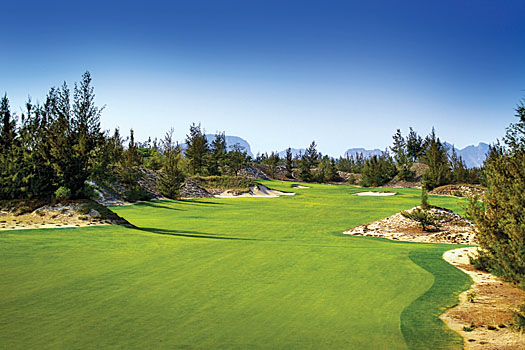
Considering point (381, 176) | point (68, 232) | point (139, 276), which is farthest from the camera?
point (381, 176)

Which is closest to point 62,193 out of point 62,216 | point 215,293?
point 62,216

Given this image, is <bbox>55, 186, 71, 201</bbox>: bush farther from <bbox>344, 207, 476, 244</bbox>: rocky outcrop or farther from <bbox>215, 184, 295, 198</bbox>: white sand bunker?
<bbox>215, 184, 295, 198</bbox>: white sand bunker

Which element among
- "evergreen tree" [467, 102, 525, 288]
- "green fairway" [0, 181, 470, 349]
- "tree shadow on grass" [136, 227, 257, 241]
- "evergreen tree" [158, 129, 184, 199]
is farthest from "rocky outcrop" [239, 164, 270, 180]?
"evergreen tree" [467, 102, 525, 288]

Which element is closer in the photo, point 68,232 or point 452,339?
point 452,339

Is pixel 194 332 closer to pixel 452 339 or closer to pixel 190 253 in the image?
pixel 452 339

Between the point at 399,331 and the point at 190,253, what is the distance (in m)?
7.08

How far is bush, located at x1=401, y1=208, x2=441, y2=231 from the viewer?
1753cm

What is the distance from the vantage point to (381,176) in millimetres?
61250

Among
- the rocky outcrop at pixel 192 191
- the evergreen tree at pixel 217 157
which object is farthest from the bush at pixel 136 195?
the evergreen tree at pixel 217 157

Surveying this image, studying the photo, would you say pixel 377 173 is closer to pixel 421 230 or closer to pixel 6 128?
pixel 421 230

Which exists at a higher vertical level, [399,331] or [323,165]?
[323,165]

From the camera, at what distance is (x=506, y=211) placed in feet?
24.9

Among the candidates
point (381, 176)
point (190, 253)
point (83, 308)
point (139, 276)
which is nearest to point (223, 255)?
point (190, 253)

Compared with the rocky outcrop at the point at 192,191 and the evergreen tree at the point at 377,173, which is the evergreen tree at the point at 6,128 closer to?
the rocky outcrop at the point at 192,191
